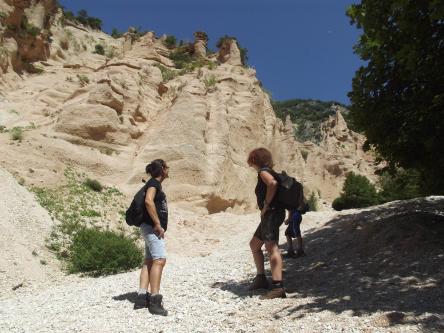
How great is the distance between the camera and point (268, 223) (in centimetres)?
591

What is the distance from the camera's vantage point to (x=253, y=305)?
18.0ft

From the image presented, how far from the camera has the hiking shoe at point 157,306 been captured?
5357mm

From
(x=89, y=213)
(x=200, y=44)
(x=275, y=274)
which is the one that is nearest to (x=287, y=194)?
(x=275, y=274)

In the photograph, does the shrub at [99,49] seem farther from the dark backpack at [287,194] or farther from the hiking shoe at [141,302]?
the hiking shoe at [141,302]

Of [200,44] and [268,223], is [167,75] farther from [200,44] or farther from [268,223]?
[268,223]

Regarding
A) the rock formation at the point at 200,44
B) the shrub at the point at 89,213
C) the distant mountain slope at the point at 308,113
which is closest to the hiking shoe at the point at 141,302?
the shrub at the point at 89,213

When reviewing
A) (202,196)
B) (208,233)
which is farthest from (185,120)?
(208,233)

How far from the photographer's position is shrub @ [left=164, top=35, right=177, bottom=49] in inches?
1781

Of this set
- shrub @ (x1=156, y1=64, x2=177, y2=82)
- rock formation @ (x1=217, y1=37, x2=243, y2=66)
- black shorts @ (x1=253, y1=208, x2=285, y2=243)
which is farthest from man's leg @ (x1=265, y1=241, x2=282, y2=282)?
rock formation @ (x1=217, y1=37, x2=243, y2=66)

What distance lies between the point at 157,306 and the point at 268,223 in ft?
5.72

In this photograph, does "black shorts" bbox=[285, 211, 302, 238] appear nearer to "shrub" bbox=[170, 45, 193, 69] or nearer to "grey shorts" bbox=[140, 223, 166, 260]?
"grey shorts" bbox=[140, 223, 166, 260]

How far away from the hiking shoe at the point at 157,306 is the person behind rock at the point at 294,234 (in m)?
4.10

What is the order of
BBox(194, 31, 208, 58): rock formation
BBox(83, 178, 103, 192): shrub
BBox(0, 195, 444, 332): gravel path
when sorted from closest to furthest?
BBox(0, 195, 444, 332): gravel path → BBox(83, 178, 103, 192): shrub → BBox(194, 31, 208, 58): rock formation

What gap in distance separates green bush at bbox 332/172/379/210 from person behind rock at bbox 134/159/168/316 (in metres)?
25.9
